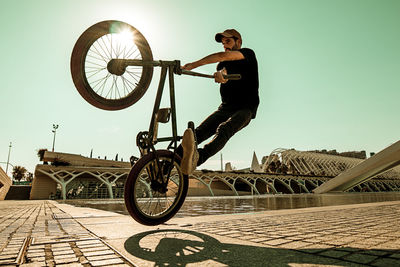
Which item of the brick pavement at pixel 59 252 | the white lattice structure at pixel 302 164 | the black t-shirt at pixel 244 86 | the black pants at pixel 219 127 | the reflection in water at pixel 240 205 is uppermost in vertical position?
the white lattice structure at pixel 302 164

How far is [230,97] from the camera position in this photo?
11.0ft

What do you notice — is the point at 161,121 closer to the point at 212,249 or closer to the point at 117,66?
the point at 117,66

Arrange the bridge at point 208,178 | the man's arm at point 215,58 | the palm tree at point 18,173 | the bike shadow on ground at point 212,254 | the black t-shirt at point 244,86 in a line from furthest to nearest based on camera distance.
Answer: the palm tree at point 18,173
the bridge at point 208,178
the black t-shirt at point 244,86
the man's arm at point 215,58
the bike shadow on ground at point 212,254

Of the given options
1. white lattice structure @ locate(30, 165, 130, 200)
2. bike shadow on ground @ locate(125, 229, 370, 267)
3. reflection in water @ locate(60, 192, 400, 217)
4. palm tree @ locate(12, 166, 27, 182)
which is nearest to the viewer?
bike shadow on ground @ locate(125, 229, 370, 267)

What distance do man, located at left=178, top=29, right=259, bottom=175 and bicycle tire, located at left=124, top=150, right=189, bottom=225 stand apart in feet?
0.98

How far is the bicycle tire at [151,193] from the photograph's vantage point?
8.25 feet

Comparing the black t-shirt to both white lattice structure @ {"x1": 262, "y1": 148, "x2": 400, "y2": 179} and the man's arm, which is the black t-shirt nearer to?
the man's arm

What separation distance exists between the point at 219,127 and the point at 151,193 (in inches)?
45.4

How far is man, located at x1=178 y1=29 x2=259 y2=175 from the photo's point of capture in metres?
2.84

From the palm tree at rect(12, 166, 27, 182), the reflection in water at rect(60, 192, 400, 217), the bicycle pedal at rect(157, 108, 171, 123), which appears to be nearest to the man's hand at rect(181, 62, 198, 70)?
the bicycle pedal at rect(157, 108, 171, 123)

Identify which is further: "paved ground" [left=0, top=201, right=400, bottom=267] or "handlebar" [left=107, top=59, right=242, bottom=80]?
"handlebar" [left=107, top=59, right=242, bottom=80]

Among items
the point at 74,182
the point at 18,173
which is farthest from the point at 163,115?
the point at 18,173

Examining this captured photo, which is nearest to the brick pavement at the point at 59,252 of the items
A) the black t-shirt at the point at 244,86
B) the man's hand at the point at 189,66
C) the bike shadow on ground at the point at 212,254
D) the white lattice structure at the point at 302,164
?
the bike shadow on ground at the point at 212,254

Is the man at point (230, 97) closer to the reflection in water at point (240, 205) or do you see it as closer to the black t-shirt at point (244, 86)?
the black t-shirt at point (244, 86)
